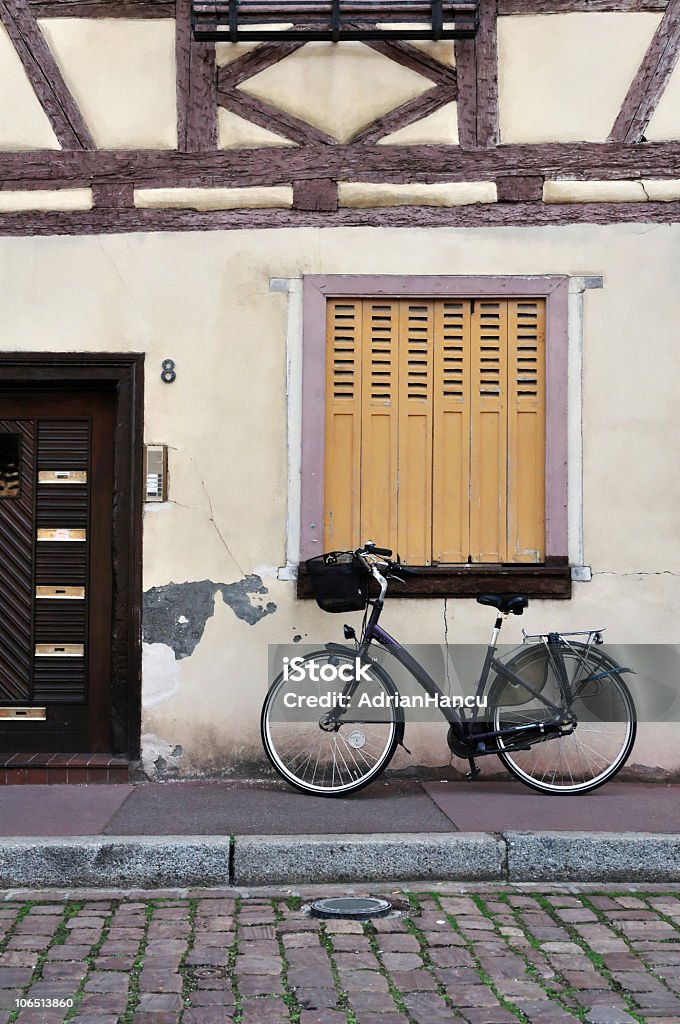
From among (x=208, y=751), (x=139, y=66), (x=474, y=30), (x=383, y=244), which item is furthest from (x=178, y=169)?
(x=208, y=751)

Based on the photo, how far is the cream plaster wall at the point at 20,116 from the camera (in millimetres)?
6621

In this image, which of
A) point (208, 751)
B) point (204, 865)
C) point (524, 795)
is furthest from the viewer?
point (208, 751)

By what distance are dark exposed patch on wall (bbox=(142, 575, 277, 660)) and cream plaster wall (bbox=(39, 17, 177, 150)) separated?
2606 millimetres

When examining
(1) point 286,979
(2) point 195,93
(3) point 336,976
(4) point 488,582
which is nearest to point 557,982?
(3) point 336,976

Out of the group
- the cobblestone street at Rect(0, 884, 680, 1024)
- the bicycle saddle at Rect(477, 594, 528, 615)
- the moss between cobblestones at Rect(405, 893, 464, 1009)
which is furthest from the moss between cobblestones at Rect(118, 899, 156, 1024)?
the bicycle saddle at Rect(477, 594, 528, 615)

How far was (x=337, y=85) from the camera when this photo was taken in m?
6.63

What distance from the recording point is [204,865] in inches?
191

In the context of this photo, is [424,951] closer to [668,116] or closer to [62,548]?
[62,548]

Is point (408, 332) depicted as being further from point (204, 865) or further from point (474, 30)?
point (204, 865)

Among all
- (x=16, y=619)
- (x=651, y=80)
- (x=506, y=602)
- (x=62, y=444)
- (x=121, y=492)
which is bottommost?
(x=16, y=619)

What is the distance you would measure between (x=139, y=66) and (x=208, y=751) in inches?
158

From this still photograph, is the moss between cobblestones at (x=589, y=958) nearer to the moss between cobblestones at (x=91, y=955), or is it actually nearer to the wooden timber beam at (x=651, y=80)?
the moss between cobblestones at (x=91, y=955)

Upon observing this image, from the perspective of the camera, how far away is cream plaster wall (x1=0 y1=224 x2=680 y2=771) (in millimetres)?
6500

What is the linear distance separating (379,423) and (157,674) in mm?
1936
